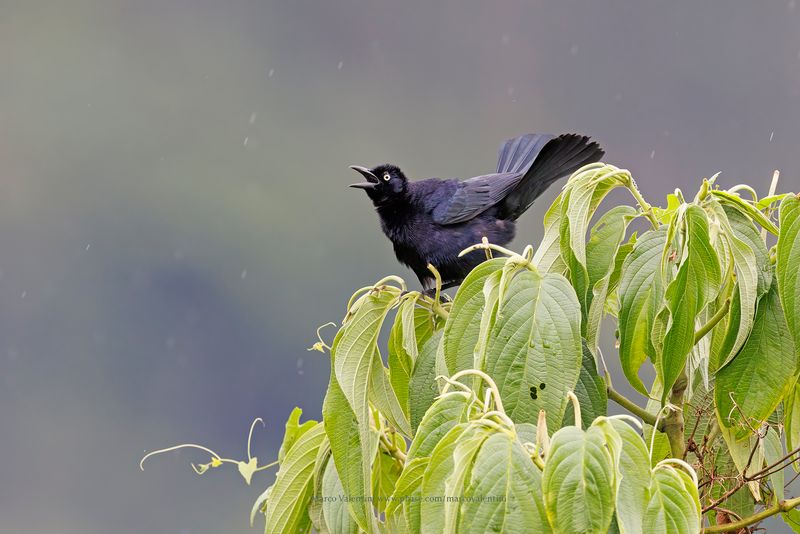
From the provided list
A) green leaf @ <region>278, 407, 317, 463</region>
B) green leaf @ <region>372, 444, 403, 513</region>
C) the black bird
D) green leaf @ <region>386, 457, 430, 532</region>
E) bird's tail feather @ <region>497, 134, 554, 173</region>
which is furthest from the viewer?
bird's tail feather @ <region>497, 134, 554, 173</region>

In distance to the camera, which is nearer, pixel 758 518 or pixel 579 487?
pixel 579 487

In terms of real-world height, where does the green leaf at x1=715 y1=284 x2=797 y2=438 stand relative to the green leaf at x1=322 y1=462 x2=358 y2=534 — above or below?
above

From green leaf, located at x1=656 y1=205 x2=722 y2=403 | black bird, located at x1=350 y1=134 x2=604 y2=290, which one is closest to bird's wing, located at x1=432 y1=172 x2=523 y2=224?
black bird, located at x1=350 y1=134 x2=604 y2=290

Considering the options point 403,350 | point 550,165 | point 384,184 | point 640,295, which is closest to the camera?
point 640,295

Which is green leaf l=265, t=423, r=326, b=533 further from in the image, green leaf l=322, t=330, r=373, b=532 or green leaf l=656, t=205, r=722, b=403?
green leaf l=656, t=205, r=722, b=403

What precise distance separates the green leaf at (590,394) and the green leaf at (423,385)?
0.72 ft

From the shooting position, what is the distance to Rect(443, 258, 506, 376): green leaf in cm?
131

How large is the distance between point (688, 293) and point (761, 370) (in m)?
0.19

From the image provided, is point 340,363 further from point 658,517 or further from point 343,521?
point 658,517

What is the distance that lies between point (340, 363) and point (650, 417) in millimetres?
481

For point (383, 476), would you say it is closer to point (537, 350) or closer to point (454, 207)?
point (537, 350)

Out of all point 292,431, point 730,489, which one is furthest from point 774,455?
point 292,431

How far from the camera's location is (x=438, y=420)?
1.18 meters

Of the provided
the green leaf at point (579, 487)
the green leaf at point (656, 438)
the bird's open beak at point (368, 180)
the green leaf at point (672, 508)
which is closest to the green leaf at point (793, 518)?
the green leaf at point (656, 438)
